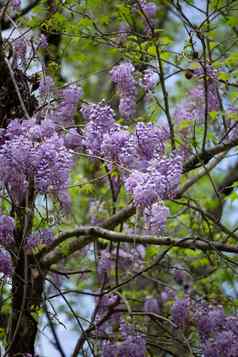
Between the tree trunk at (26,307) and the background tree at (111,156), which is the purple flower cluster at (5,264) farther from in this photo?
the tree trunk at (26,307)

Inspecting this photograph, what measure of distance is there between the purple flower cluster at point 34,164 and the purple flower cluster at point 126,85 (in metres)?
0.98

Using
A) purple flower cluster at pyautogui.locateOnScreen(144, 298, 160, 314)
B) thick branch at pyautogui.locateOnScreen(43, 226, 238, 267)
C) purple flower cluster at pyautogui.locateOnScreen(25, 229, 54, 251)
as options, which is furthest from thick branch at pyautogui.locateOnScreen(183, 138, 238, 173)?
purple flower cluster at pyautogui.locateOnScreen(144, 298, 160, 314)

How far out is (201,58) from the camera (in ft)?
15.2

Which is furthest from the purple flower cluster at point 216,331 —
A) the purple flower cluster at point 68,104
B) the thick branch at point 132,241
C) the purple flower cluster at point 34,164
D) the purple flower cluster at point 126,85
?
the purple flower cluster at point 34,164

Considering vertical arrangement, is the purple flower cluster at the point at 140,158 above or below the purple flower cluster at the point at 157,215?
above

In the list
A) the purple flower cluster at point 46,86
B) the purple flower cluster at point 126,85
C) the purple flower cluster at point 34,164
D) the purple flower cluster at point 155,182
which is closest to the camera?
the purple flower cluster at point 155,182

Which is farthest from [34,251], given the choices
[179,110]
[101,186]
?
[101,186]

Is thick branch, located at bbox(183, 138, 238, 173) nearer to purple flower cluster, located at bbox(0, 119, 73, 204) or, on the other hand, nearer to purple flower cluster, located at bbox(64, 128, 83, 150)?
purple flower cluster, located at bbox(64, 128, 83, 150)

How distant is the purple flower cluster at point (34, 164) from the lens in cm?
338

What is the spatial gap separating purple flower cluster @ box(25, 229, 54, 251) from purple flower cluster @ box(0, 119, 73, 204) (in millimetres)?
513

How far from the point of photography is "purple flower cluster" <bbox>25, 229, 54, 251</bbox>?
3998mm

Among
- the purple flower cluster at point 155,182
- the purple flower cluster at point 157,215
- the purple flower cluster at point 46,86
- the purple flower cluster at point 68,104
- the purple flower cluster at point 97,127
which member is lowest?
the purple flower cluster at point 157,215

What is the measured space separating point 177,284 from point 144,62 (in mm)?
3078

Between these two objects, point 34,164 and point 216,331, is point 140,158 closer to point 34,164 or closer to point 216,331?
point 34,164
